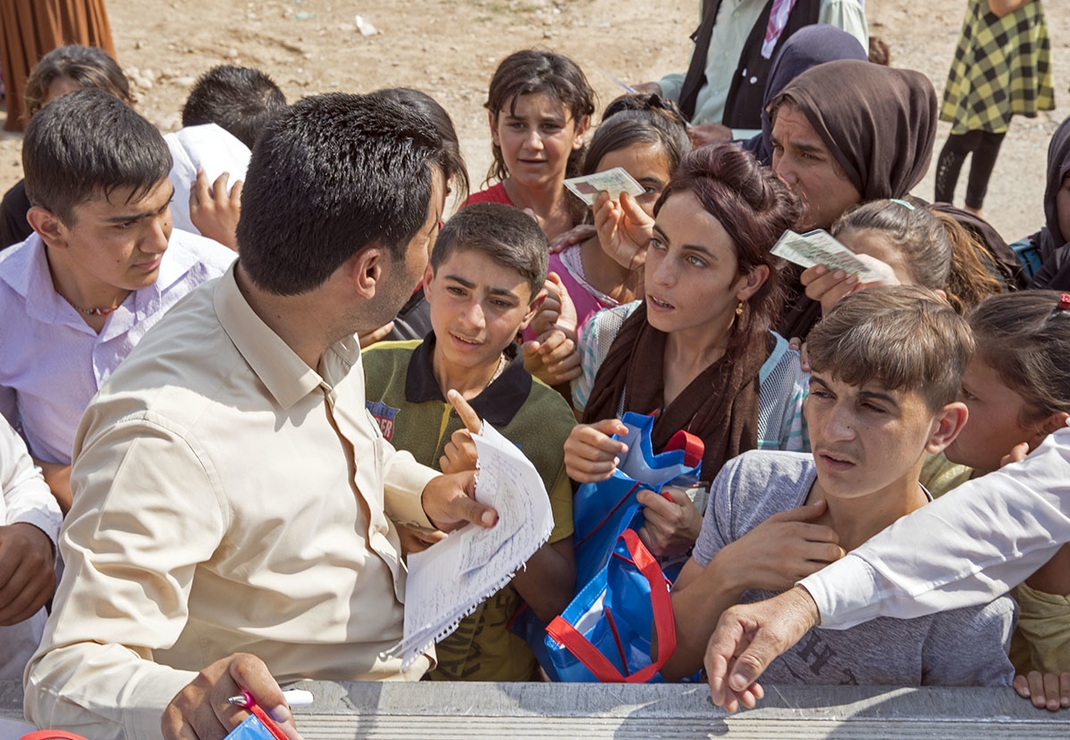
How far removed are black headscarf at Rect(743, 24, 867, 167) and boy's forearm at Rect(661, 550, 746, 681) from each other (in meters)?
2.37

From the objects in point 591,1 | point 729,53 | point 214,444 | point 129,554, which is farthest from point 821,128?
point 591,1

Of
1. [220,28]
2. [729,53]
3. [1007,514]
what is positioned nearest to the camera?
[1007,514]

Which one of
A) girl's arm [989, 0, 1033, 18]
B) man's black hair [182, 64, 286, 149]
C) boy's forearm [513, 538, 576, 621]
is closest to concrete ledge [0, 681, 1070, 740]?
boy's forearm [513, 538, 576, 621]

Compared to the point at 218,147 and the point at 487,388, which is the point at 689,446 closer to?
the point at 487,388

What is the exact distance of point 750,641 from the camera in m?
1.84

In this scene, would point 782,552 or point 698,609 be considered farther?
point 698,609

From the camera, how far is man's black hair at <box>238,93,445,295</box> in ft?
6.05

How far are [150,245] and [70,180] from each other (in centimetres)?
27


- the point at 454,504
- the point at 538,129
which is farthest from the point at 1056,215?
the point at 454,504

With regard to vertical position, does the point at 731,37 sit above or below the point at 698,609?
above

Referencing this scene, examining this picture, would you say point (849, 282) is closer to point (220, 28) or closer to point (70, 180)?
point (70, 180)

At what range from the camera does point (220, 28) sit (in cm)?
1165

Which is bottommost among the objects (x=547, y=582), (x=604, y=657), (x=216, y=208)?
(x=547, y=582)

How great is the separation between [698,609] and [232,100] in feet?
11.8
